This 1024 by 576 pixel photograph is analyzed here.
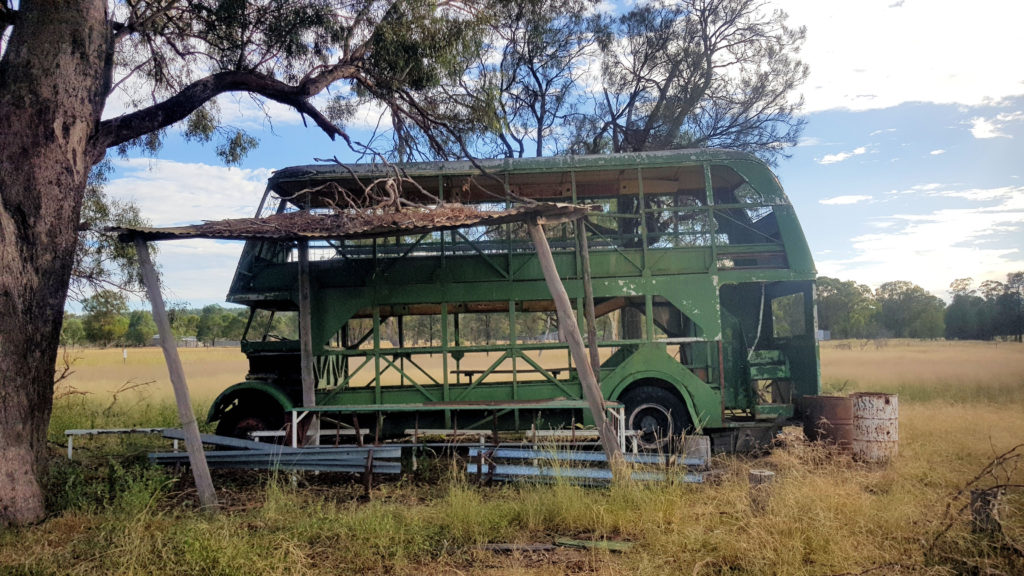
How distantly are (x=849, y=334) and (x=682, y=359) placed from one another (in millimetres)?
51243

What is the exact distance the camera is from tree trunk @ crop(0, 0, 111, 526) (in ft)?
20.5

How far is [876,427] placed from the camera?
26.3 ft

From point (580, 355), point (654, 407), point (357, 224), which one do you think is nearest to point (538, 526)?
point (580, 355)

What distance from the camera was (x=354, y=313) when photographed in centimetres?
866

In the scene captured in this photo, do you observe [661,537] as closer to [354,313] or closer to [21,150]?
[354,313]

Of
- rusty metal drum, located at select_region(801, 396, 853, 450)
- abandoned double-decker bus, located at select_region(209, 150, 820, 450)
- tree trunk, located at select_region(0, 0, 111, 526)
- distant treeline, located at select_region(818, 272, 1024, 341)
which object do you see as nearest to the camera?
tree trunk, located at select_region(0, 0, 111, 526)

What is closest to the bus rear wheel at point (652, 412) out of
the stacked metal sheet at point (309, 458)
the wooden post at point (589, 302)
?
the wooden post at point (589, 302)

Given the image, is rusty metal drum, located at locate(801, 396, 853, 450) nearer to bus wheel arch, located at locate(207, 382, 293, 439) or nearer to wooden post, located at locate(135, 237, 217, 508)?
bus wheel arch, located at locate(207, 382, 293, 439)

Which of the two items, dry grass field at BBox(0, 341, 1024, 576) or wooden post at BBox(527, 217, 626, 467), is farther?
wooden post at BBox(527, 217, 626, 467)

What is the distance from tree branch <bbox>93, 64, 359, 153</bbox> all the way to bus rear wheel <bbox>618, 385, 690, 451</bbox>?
5.05 m

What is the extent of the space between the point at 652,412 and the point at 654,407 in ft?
0.43

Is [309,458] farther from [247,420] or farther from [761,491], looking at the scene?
[761,491]

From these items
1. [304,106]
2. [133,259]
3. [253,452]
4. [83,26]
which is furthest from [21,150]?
[133,259]

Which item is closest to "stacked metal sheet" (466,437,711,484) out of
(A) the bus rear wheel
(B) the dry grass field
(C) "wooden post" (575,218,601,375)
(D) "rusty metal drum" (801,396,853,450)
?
(B) the dry grass field
